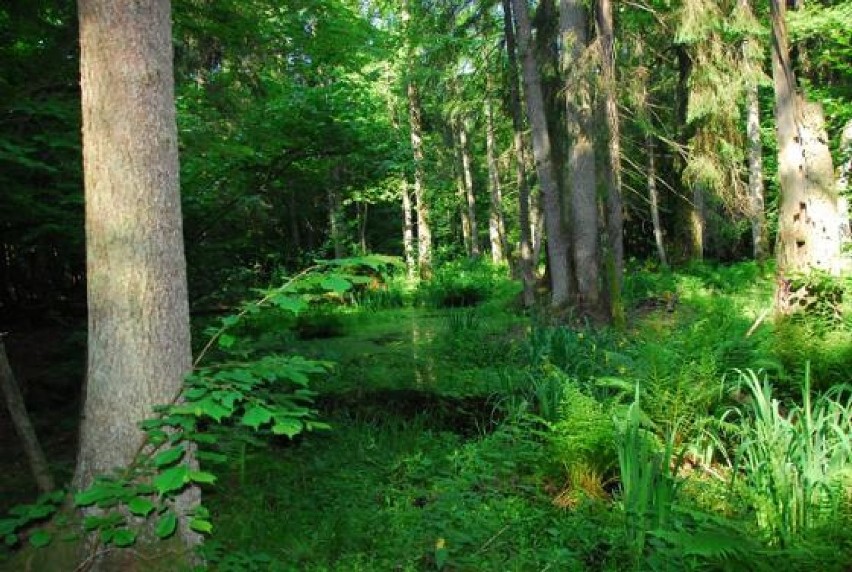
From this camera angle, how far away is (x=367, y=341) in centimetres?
1016

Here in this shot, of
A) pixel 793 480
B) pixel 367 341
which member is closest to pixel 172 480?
pixel 793 480

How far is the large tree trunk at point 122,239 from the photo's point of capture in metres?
2.81

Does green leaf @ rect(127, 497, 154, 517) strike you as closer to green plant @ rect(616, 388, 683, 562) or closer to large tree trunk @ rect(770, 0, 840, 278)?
green plant @ rect(616, 388, 683, 562)

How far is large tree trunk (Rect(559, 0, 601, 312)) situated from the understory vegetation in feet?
9.45

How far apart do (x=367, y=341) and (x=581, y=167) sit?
14.4 ft

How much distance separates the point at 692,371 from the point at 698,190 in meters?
13.7

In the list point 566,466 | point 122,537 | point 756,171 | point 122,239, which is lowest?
point 566,466

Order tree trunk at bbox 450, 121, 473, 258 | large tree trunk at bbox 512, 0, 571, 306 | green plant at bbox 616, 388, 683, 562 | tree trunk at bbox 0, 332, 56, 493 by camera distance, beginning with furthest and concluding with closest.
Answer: tree trunk at bbox 450, 121, 473, 258
large tree trunk at bbox 512, 0, 571, 306
tree trunk at bbox 0, 332, 56, 493
green plant at bbox 616, 388, 683, 562

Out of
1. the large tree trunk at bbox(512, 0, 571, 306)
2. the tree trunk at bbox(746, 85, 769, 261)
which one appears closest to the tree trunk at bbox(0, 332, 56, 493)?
the large tree trunk at bbox(512, 0, 571, 306)

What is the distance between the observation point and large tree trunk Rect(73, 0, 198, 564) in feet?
9.23

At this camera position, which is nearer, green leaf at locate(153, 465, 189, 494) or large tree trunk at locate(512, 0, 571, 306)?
→ green leaf at locate(153, 465, 189, 494)

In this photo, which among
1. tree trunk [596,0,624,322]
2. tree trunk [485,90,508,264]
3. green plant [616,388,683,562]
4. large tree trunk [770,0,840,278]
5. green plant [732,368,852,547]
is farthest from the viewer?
tree trunk [485,90,508,264]

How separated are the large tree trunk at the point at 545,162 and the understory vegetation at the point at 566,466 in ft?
11.3

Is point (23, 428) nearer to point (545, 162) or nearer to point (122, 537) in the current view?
point (122, 537)
